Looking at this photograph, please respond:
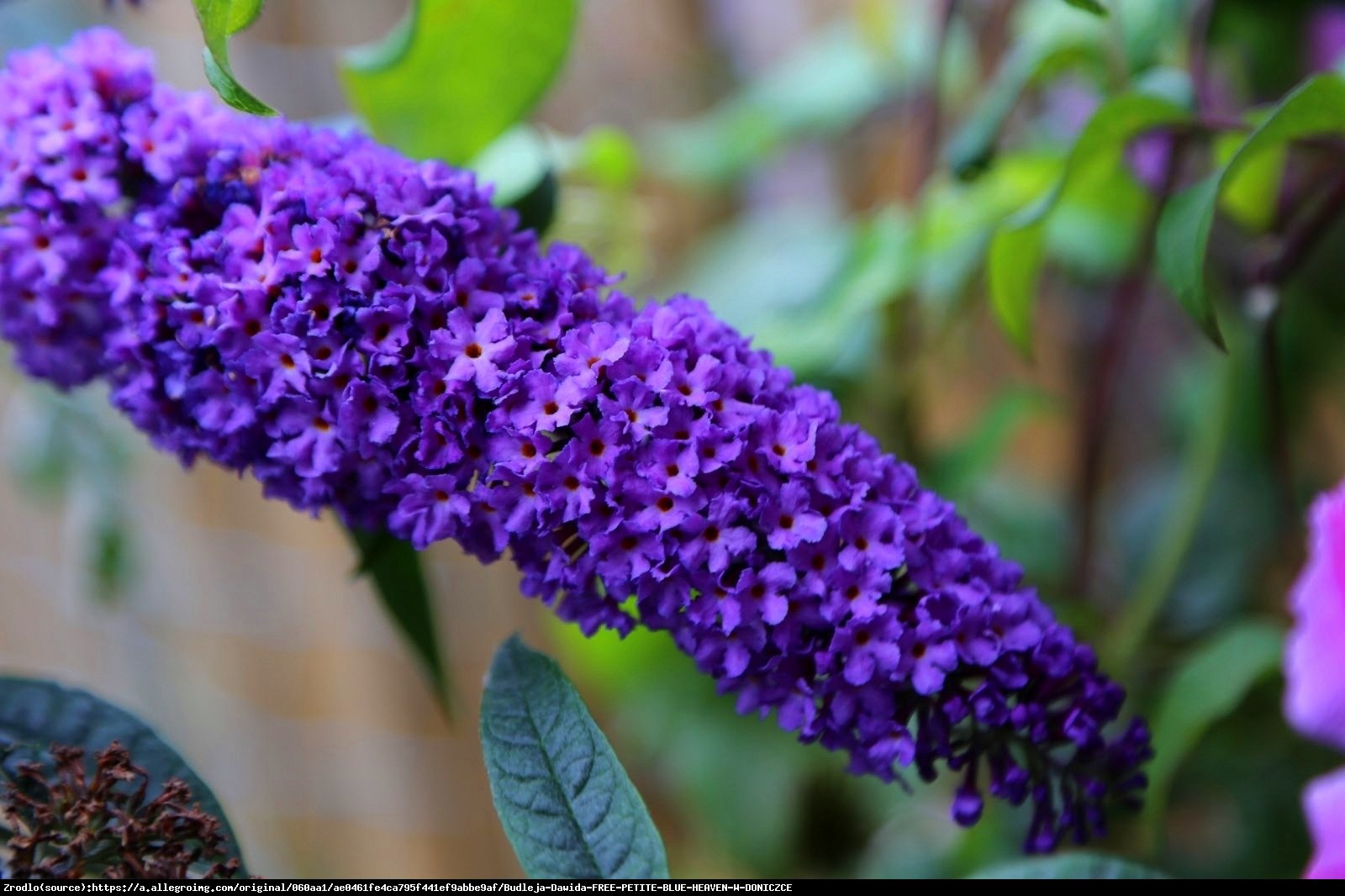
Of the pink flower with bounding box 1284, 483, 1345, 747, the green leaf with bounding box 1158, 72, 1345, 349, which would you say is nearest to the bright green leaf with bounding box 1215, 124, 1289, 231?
the green leaf with bounding box 1158, 72, 1345, 349

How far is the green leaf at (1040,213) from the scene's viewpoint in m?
0.49

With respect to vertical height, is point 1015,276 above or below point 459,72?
below

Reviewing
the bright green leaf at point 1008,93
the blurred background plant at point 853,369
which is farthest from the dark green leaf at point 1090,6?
the bright green leaf at point 1008,93

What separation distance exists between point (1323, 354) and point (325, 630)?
1028mm

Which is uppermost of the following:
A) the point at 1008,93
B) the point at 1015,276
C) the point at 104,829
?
the point at 1008,93


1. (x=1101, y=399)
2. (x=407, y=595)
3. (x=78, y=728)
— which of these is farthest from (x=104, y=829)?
(x=1101, y=399)

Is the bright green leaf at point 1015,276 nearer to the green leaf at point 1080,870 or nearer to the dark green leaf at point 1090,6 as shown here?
the dark green leaf at point 1090,6

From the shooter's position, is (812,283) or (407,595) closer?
(407,595)

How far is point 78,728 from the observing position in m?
0.44

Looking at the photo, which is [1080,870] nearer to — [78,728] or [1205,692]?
[1205,692]

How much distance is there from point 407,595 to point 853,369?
0.34 meters

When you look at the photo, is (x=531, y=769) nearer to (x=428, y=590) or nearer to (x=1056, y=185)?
(x=428, y=590)

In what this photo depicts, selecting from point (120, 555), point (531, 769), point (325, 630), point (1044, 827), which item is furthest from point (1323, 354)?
point (325, 630)

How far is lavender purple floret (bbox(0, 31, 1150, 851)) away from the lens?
0.38 meters
